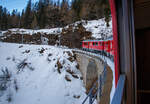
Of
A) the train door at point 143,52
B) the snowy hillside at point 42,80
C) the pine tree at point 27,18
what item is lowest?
the snowy hillside at point 42,80

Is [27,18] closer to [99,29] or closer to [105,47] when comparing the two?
[99,29]

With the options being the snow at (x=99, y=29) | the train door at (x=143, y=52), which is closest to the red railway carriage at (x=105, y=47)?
the snow at (x=99, y=29)

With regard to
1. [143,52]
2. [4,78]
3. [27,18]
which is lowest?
[4,78]

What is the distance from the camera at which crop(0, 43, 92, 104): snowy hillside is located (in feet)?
25.2

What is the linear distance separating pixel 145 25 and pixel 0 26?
3482 cm

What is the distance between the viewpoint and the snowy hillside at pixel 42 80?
7691 mm

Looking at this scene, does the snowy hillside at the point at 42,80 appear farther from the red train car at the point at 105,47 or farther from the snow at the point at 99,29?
the snow at the point at 99,29

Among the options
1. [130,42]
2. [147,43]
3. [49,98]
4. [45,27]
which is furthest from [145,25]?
[45,27]

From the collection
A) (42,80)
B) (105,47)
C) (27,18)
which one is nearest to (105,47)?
(105,47)

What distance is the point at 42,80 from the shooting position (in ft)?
32.3

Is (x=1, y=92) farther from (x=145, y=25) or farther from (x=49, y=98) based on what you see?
(x=145, y=25)

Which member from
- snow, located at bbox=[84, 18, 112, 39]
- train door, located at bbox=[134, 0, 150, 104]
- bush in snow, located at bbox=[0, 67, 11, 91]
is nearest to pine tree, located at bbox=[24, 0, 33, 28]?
snow, located at bbox=[84, 18, 112, 39]

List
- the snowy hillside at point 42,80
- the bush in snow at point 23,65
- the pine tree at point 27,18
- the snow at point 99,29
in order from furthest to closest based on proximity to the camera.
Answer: the pine tree at point 27,18 < the snow at point 99,29 < the bush in snow at point 23,65 < the snowy hillside at point 42,80

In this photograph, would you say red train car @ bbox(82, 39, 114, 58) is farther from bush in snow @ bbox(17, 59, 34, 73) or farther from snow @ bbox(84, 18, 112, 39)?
bush in snow @ bbox(17, 59, 34, 73)
